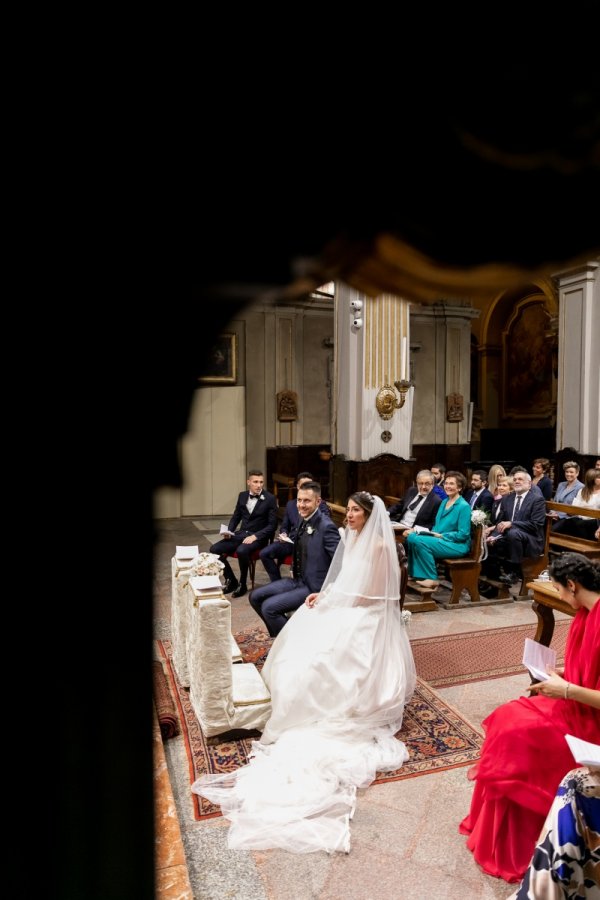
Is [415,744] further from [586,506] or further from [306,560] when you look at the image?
[586,506]

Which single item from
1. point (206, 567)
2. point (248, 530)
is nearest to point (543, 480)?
point (248, 530)

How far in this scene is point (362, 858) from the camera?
9.62 ft

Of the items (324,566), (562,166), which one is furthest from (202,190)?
(324,566)

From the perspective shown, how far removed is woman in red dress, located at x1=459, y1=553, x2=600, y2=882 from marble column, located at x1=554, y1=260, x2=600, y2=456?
9.14 meters

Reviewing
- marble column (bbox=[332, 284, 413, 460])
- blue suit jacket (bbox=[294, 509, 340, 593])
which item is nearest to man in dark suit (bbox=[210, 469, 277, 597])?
blue suit jacket (bbox=[294, 509, 340, 593])

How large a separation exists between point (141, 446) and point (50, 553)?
8.5 inches

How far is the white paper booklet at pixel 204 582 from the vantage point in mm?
4320

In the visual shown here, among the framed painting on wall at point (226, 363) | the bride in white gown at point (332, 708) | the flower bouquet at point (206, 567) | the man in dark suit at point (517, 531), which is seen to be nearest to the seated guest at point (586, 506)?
the man in dark suit at point (517, 531)

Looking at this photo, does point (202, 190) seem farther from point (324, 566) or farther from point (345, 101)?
point (324, 566)

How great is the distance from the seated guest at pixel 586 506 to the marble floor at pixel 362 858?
17.3ft

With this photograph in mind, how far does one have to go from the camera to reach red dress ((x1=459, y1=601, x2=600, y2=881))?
9.02 ft

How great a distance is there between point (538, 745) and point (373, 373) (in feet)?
27.5

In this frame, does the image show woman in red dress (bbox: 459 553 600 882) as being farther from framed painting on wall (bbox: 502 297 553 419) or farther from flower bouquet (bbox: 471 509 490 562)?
framed painting on wall (bbox: 502 297 553 419)

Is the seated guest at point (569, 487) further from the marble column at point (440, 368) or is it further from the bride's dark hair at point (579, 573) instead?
the marble column at point (440, 368)
